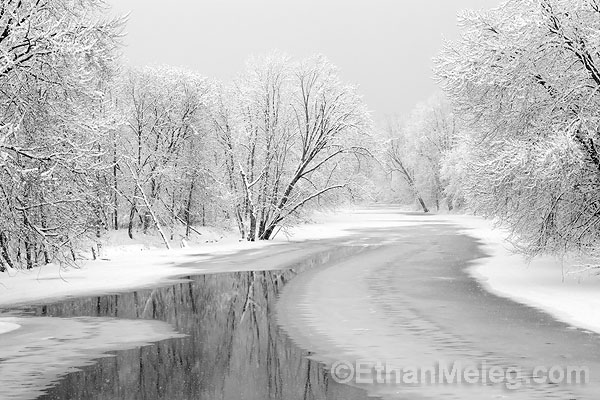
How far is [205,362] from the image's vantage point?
973cm

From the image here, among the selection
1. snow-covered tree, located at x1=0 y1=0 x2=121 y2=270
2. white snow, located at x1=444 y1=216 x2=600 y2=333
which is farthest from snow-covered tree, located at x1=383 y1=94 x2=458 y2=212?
snow-covered tree, located at x1=0 y1=0 x2=121 y2=270

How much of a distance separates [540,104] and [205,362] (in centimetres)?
1187

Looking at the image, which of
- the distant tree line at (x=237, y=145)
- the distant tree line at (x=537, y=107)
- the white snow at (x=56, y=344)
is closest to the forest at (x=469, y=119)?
the distant tree line at (x=537, y=107)

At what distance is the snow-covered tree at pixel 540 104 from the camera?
16047 mm

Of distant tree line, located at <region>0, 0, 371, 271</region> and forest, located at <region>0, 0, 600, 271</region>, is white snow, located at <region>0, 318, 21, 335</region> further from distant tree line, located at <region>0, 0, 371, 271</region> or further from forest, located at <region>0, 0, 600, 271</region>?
distant tree line, located at <region>0, 0, 371, 271</region>

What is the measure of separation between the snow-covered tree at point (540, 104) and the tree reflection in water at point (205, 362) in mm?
7481

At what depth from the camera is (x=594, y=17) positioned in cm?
1694

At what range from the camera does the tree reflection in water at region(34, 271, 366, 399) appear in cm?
821

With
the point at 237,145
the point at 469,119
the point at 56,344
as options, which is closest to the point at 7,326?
the point at 56,344

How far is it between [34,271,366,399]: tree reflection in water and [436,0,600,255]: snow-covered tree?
24.5ft

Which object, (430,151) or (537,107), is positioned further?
(430,151)

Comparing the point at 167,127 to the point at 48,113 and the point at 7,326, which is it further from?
the point at 7,326

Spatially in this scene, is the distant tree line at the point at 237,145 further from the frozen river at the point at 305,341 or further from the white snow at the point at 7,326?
the white snow at the point at 7,326

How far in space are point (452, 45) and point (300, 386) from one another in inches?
539
